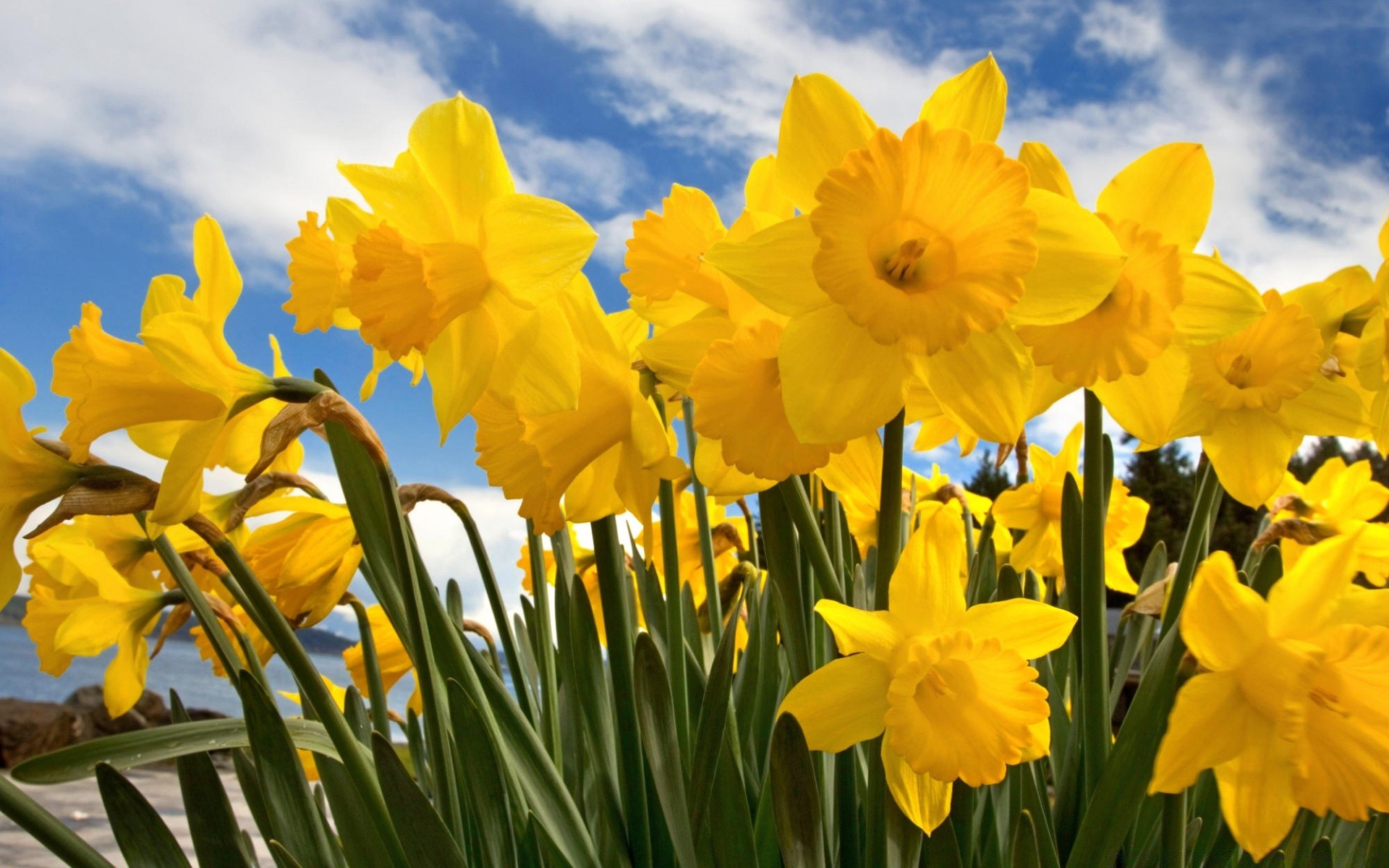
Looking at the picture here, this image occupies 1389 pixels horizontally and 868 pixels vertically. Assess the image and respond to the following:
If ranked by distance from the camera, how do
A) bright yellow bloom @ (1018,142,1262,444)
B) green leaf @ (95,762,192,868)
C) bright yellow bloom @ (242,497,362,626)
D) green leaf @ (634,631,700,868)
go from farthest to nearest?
bright yellow bloom @ (242,497,362,626) < green leaf @ (95,762,192,868) < green leaf @ (634,631,700,868) < bright yellow bloom @ (1018,142,1262,444)

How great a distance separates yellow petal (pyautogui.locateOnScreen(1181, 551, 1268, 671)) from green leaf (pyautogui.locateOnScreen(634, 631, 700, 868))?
0.40 metres

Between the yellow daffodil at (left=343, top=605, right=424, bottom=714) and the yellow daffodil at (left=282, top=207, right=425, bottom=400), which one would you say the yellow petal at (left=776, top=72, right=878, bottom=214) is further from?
the yellow daffodil at (left=343, top=605, right=424, bottom=714)

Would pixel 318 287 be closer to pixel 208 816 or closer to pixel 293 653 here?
pixel 293 653

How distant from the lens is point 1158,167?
2.97ft

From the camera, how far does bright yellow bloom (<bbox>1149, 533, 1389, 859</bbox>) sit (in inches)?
31.8

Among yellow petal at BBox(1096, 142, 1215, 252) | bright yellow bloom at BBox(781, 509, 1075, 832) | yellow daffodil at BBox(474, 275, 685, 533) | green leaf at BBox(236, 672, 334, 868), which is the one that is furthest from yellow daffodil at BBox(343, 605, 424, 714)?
yellow petal at BBox(1096, 142, 1215, 252)

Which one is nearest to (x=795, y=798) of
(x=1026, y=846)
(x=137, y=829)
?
(x=1026, y=846)

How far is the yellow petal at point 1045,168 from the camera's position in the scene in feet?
2.70

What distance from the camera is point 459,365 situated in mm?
843

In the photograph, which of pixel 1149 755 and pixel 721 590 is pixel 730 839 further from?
pixel 721 590

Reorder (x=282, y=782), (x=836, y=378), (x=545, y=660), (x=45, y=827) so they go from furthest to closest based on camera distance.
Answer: (x=545, y=660)
(x=282, y=782)
(x=45, y=827)
(x=836, y=378)

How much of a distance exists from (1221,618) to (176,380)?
941 millimetres

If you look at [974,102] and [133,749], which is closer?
[974,102]

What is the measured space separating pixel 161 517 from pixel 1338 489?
5.55 ft
